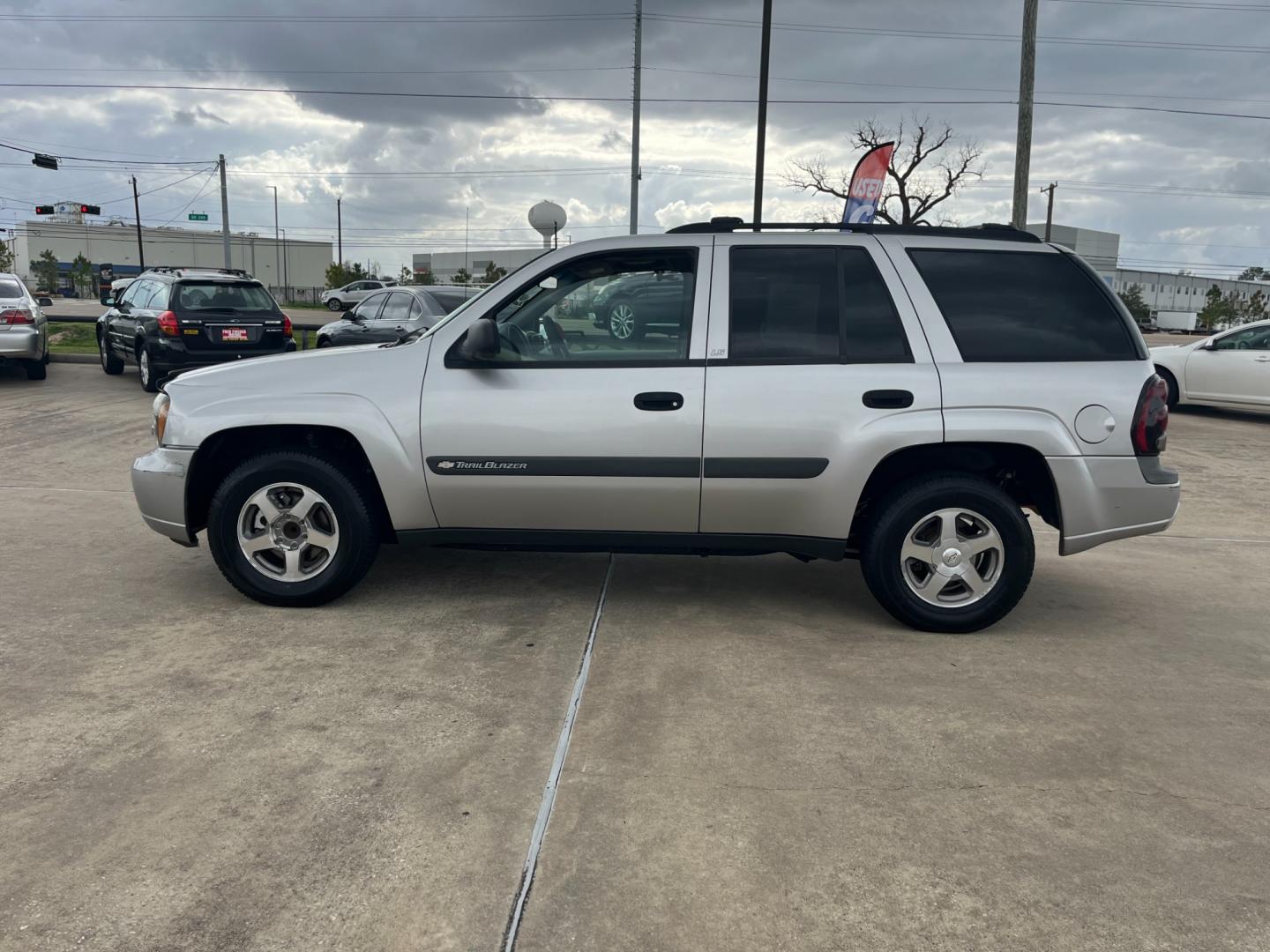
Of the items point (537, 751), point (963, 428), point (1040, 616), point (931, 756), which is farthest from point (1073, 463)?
point (537, 751)

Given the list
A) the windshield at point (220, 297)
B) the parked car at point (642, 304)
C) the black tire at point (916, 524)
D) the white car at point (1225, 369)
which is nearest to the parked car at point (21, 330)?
the windshield at point (220, 297)

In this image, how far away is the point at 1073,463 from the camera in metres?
4.32

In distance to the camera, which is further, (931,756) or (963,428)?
(963,428)

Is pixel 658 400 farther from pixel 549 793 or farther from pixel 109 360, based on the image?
pixel 109 360

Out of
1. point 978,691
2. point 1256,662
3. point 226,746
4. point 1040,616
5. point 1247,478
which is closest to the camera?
point 226,746

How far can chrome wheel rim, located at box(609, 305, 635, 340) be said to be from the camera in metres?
4.45

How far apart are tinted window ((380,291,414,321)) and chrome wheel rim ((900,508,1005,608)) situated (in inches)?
407

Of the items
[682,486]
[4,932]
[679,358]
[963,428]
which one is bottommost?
[4,932]

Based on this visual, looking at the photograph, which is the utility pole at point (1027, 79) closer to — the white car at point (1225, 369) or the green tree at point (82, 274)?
the white car at point (1225, 369)

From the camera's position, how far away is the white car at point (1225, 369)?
12.9 m

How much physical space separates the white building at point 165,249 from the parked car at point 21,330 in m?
96.3

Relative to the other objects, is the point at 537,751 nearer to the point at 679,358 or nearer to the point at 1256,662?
the point at 679,358

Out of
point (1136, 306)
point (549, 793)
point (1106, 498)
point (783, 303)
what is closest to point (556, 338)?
point (783, 303)

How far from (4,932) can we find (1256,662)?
4.66m
